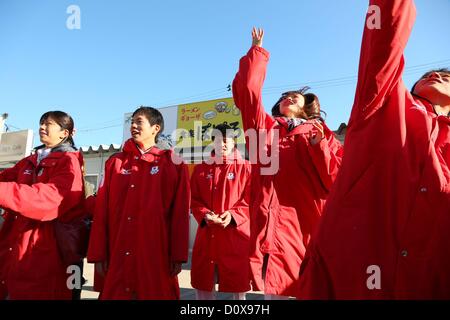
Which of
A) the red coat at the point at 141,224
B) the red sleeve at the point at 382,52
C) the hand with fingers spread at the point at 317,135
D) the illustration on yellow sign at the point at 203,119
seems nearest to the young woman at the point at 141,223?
the red coat at the point at 141,224

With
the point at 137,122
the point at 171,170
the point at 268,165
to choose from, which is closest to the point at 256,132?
the point at 268,165

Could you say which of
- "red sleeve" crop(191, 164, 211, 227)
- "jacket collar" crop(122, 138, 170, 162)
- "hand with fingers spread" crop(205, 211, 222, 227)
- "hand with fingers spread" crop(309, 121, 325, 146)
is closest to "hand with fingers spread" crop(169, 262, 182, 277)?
"jacket collar" crop(122, 138, 170, 162)

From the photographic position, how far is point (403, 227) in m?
1.23

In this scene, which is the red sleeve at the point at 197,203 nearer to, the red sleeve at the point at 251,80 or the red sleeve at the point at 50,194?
the red sleeve at the point at 50,194

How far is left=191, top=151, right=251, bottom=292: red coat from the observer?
11.2 feet

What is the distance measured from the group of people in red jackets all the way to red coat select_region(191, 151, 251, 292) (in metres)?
0.01

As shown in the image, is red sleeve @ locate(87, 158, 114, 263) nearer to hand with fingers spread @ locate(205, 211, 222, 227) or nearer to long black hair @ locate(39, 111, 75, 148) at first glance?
long black hair @ locate(39, 111, 75, 148)

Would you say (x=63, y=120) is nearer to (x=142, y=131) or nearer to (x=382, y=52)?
(x=142, y=131)

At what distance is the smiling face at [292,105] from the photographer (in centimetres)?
268

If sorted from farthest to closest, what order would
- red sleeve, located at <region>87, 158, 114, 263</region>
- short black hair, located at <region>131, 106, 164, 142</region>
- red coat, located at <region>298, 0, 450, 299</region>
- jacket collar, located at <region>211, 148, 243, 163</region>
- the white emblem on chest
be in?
1. jacket collar, located at <region>211, 148, 243, 163</region>
2. short black hair, located at <region>131, 106, 164, 142</region>
3. the white emblem on chest
4. red sleeve, located at <region>87, 158, 114, 263</region>
5. red coat, located at <region>298, 0, 450, 299</region>

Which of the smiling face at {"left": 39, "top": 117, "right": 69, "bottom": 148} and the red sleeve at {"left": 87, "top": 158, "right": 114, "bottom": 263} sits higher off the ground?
the smiling face at {"left": 39, "top": 117, "right": 69, "bottom": 148}
